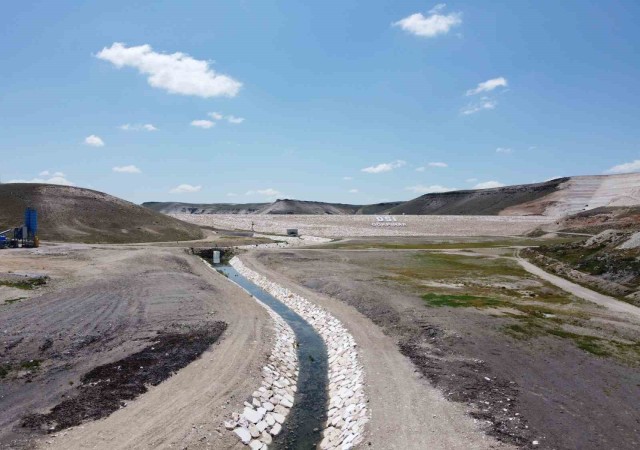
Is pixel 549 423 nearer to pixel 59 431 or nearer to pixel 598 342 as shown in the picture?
pixel 598 342

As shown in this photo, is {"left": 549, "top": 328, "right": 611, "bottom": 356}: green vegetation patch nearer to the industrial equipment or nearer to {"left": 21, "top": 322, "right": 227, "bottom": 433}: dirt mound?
{"left": 21, "top": 322, "right": 227, "bottom": 433}: dirt mound

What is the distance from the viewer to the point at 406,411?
16.6m

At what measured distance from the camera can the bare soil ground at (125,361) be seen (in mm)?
14758

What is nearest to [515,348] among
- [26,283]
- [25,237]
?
[26,283]

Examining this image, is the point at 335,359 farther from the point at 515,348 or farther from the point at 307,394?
the point at 515,348

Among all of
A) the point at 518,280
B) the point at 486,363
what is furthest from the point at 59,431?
the point at 518,280

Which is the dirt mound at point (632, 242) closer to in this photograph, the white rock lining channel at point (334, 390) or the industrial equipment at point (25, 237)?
the white rock lining channel at point (334, 390)

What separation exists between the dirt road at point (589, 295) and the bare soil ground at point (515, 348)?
49.5 inches

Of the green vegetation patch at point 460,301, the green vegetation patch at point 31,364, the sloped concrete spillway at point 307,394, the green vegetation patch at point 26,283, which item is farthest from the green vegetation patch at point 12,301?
the green vegetation patch at point 460,301

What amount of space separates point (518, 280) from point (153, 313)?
37137mm

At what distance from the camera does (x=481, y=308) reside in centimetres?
3148

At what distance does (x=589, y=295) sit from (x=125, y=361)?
3812cm

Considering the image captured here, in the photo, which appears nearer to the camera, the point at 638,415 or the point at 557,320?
the point at 638,415

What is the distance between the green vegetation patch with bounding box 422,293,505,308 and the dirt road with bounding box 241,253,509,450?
919cm
